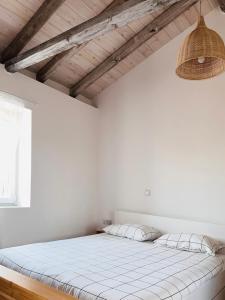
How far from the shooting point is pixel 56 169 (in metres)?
3.84

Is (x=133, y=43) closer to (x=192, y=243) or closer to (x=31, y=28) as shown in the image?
(x=31, y=28)

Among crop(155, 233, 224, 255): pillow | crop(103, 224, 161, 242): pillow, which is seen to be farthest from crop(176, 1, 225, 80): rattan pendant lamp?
crop(103, 224, 161, 242): pillow

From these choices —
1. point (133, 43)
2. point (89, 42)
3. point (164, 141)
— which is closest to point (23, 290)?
point (164, 141)

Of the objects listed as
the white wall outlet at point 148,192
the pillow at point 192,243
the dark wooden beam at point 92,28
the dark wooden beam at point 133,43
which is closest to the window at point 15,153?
the dark wooden beam at point 92,28

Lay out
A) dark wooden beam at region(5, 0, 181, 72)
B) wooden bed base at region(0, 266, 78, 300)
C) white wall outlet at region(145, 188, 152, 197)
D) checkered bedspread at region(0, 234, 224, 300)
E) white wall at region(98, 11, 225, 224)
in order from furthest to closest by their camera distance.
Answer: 1. white wall outlet at region(145, 188, 152, 197)
2. white wall at region(98, 11, 225, 224)
3. dark wooden beam at region(5, 0, 181, 72)
4. checkered bedspread at region(0, 234, 224, 300)
5. wooden bed base at region(0, 266, 78, 300)

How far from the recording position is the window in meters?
3.43

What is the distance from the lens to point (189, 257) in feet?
9.00

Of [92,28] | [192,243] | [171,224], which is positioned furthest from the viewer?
[171,224]

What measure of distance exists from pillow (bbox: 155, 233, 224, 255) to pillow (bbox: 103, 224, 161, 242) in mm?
216

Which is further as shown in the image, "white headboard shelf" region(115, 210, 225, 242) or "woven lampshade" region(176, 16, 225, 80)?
"white headboard shelf" region(115, 210, 225, 242)

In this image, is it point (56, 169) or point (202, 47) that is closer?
point (202, 47)

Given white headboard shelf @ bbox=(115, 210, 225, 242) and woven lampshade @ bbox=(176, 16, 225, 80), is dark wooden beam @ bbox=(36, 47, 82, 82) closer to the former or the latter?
woven lampshade @ bbox=(176, 16, 225, 80)

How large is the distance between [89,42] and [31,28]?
2.68ft

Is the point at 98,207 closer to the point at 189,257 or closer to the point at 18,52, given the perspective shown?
the point at 189,257
